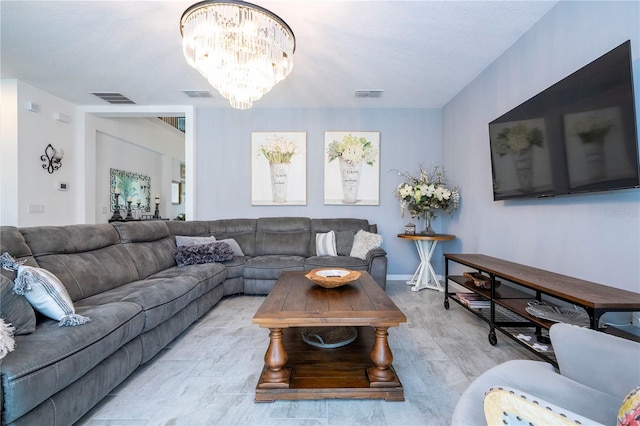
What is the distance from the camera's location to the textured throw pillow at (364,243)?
367cm

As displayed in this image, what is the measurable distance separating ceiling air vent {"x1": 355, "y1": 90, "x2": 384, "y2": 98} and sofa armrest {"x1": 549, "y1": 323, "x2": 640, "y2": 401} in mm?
3380

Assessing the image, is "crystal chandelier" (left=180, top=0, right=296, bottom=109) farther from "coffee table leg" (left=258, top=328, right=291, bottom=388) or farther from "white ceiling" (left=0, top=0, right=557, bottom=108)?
"coffee table leg" (left=258, top=328, right=291, bottom=388)

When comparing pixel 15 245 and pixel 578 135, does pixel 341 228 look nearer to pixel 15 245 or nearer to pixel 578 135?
pixel 578 135

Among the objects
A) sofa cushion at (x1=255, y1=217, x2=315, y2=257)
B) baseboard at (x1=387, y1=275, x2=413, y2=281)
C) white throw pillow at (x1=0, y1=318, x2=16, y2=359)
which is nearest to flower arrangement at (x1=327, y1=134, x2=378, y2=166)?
sofa cushion at (x1=255, y1=217, x2=315, y2=257)

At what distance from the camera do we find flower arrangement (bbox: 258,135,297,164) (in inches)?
177

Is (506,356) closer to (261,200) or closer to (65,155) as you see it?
(261,200)

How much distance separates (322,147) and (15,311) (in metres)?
3.80

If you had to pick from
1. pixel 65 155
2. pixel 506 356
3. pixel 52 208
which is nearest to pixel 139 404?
pixel 506 356

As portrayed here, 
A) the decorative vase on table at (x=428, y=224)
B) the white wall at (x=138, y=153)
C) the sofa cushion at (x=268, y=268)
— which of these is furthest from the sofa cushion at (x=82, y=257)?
the decorative vase on table at (x=428, y=224)

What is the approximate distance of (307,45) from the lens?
276 centimetres

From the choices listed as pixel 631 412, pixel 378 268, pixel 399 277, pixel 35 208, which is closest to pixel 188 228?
pixel 35 208

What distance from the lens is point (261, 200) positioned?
453cm

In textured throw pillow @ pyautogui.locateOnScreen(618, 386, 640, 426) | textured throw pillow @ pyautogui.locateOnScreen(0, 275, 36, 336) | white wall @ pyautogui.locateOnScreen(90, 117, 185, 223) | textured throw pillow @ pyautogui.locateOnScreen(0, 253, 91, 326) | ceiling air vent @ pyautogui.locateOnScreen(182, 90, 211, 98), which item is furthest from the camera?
white wall @ pyautogui.locateOnScreen(90, 117, 185, 223)

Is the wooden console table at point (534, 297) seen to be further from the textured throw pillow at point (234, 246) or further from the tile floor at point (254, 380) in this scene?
the textured throw pillow at point (234, 246)
